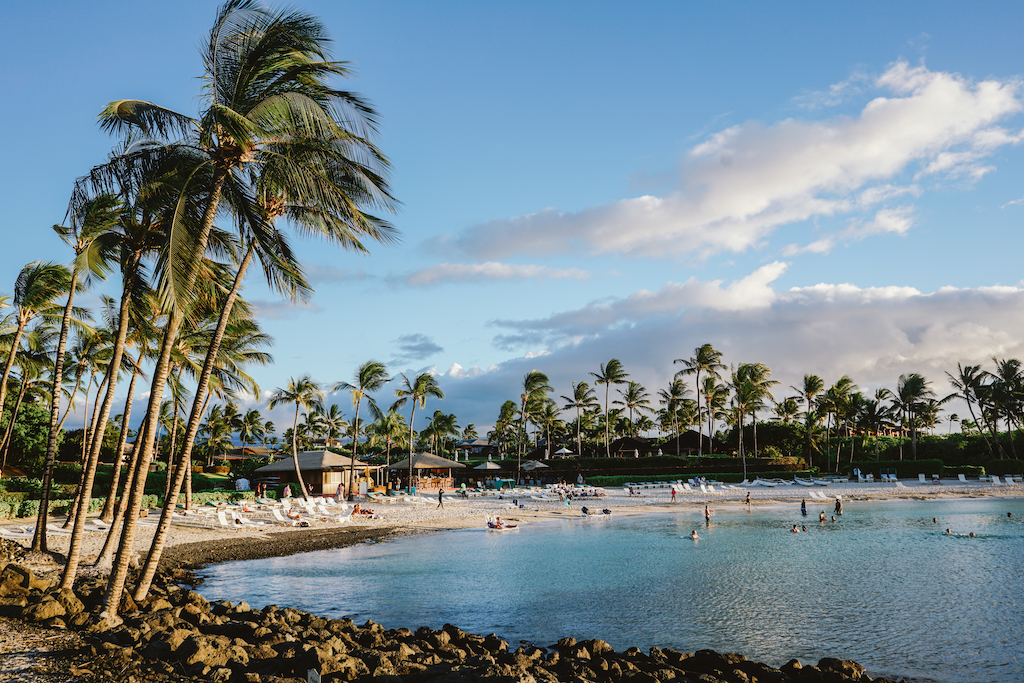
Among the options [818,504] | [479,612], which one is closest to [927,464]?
[818,504]

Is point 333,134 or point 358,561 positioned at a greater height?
point 333,134

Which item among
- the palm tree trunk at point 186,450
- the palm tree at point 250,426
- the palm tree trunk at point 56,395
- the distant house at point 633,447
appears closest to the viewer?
the palm tree trunk at point 186,450

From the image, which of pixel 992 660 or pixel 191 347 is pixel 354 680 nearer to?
pixel 992 660

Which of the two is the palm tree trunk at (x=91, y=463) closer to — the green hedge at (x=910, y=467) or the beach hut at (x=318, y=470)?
the beach hut at (x=318, y=470)

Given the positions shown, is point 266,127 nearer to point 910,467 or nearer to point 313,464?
point 313,464

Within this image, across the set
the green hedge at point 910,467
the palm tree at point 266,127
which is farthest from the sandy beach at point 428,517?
the palm tree at point 266,127

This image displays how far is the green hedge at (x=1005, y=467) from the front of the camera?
55.6 m

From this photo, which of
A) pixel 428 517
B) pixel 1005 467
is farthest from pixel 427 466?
pixel 1005 467

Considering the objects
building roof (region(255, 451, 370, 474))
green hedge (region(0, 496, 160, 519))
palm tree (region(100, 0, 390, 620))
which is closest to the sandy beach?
green hedge (region(0, 496, 160, 519))

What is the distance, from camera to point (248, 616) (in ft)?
46.1

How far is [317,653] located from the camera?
29.7 ft

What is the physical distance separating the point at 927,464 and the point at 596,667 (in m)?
61.0

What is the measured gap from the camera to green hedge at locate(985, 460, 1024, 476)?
55562 millimetres

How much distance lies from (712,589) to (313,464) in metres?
31.6
